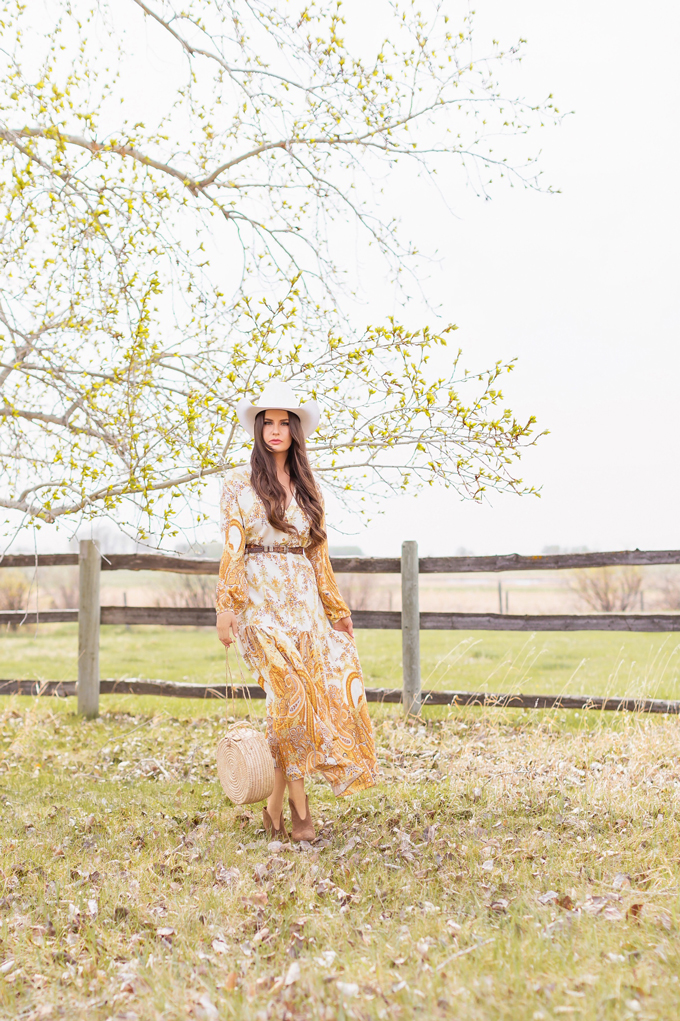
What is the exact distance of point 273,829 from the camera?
4.09 metres

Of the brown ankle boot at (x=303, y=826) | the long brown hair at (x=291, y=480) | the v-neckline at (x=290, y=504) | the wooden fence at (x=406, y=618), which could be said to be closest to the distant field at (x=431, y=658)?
the wooden fence at (x=406, y=618)

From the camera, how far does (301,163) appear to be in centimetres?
591

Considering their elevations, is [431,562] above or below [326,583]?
above

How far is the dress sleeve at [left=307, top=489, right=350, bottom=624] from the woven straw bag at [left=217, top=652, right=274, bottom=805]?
760 millimetres

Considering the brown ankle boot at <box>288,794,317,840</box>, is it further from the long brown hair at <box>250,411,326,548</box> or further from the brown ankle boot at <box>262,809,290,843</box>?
the long brown hair at <box>250,411,326,548</box>

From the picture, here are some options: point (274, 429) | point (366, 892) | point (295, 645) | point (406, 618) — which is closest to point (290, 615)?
point (295, 645)

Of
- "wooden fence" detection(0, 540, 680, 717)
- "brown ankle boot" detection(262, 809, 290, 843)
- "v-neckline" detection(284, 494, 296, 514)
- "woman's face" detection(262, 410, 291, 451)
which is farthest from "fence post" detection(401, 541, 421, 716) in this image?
"woman's face" detection(262, 410, 291, 451)

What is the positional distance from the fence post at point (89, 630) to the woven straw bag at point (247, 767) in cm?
375

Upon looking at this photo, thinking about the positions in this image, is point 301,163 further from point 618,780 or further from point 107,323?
point 618,780

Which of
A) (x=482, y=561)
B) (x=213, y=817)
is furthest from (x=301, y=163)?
(x=213, y=817)

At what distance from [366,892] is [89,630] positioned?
482cm

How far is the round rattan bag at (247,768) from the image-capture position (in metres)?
3.78

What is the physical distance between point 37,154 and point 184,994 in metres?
5.26

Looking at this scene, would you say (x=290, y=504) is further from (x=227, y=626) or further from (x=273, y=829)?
(x=273, y=829)
